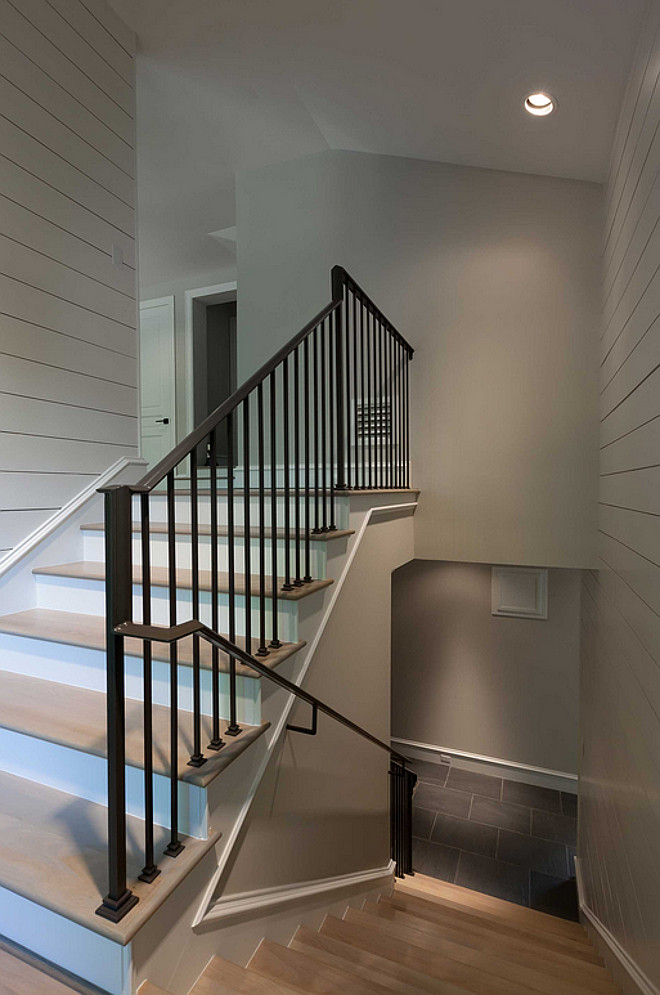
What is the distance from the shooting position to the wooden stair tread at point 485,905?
3.38m

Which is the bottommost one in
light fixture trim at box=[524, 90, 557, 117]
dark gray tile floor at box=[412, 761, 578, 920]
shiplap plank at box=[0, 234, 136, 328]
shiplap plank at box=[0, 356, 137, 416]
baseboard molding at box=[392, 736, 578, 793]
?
dark gray tile floor at box=[412, 761, 578, 920]

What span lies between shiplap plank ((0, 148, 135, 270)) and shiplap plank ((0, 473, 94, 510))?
3.98 feet

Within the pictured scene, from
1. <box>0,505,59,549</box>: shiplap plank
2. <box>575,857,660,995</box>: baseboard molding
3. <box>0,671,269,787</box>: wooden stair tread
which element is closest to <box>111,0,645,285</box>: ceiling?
<box>0,505,59,549</box>: shiplap plank

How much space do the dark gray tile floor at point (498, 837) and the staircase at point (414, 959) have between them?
87cm

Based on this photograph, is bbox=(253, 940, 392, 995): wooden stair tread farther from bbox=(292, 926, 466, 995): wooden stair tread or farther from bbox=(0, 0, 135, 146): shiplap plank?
bbox=(0, 0, 135, 146): shiplap plank

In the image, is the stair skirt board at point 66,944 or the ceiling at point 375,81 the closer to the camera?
the stair skirt board at point 66,944

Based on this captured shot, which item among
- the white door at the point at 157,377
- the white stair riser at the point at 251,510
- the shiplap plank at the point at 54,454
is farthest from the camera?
the white door at the point at 157,377

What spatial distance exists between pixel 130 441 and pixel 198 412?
2971mm

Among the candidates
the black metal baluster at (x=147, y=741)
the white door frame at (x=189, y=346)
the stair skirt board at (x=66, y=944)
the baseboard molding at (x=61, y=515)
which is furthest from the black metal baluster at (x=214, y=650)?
the white door frame at (x=189, y=346)

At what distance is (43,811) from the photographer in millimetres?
1624

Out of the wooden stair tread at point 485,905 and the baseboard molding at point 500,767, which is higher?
the baseboard molding at point 500,767

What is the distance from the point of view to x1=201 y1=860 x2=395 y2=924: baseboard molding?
1.66 metres

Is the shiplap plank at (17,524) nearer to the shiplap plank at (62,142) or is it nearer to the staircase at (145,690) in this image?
the staircase at (145,690)

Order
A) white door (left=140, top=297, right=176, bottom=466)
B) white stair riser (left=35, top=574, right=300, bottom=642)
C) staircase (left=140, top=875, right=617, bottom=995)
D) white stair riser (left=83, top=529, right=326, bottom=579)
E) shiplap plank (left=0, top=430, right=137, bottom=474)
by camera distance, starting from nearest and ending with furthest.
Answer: staircase (left=140, top=875, right=617, bottom=995)
white stair riser (left=35, top=574, right=300, bottom=642)
white stair riser (left=83, top=529, right=326, bottom=579)
shiplap plank (left=0, top=430, right=137, bottom=474)
white door (left=140, top=297, right=176, bottom=466)
